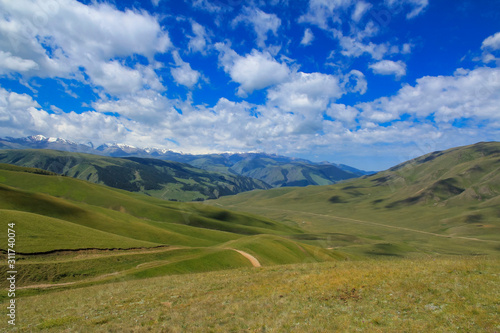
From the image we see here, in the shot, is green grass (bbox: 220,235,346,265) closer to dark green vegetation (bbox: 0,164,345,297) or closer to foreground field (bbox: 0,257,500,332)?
dark green vegetation (bbox: 0,164,345,297)

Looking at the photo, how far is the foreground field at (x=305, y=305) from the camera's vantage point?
15219mm

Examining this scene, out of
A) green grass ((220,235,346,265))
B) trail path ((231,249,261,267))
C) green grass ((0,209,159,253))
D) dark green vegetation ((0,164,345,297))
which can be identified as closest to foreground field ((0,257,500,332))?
dark green vegetation ((0,164,345,297))

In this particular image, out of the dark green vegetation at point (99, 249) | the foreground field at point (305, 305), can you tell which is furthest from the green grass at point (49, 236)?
the foreground field at point (305, 305)

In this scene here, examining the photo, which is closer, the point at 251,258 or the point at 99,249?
the point at 99,249

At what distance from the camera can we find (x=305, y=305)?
1909 centimetres

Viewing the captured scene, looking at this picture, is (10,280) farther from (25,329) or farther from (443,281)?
(443,281)

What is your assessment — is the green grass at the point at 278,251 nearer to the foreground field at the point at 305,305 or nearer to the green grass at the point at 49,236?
the green grass at the point at 49,236

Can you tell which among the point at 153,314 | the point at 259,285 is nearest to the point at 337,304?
the point at 259,285

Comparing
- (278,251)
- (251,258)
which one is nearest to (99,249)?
(251,258)

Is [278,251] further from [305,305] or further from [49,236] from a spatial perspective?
[49,236]

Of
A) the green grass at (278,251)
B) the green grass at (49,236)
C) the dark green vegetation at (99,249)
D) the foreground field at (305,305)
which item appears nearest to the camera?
the foreground field at (305,305)

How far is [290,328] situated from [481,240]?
220 meters

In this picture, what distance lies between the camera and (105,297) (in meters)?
26.3

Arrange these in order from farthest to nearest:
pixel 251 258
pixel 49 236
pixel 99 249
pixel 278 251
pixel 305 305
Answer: pixel 278 251 < pixel 251 258 < pixel 99 249 < pixel 49 236 < pixel 305 305
